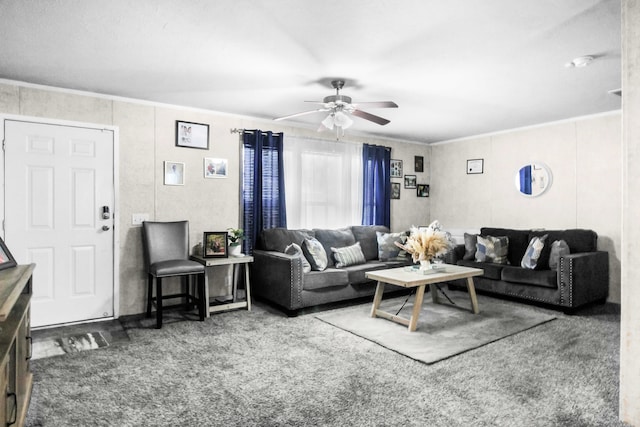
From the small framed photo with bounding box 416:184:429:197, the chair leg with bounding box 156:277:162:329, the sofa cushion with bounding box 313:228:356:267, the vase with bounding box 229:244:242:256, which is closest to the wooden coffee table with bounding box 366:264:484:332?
the sofa cushion with bounding box 313:228:356:267

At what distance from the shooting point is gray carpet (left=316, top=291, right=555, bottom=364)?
329cm

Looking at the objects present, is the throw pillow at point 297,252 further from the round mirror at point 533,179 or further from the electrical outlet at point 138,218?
the round mirror at point 533,179

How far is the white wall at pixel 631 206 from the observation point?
79.4 inches

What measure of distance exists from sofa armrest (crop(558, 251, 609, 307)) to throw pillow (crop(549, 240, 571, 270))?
13 centimetres

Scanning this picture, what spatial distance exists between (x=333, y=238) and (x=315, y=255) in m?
0.76

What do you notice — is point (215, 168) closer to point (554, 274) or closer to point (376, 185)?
point (376, 185)

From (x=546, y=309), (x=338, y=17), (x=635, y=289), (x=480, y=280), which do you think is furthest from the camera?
(x=480, y=280)

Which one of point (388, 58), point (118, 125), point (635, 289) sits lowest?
point (635, 289)

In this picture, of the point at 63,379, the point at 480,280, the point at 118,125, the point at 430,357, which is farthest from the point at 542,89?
the point at 63,379

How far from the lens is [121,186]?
4195 mm

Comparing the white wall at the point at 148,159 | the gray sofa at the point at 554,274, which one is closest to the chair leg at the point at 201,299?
the white wall at the point at 148,159

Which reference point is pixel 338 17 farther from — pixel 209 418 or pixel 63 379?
pixel 63 379

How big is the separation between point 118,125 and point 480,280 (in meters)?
4.63

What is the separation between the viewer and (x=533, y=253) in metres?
4.67
